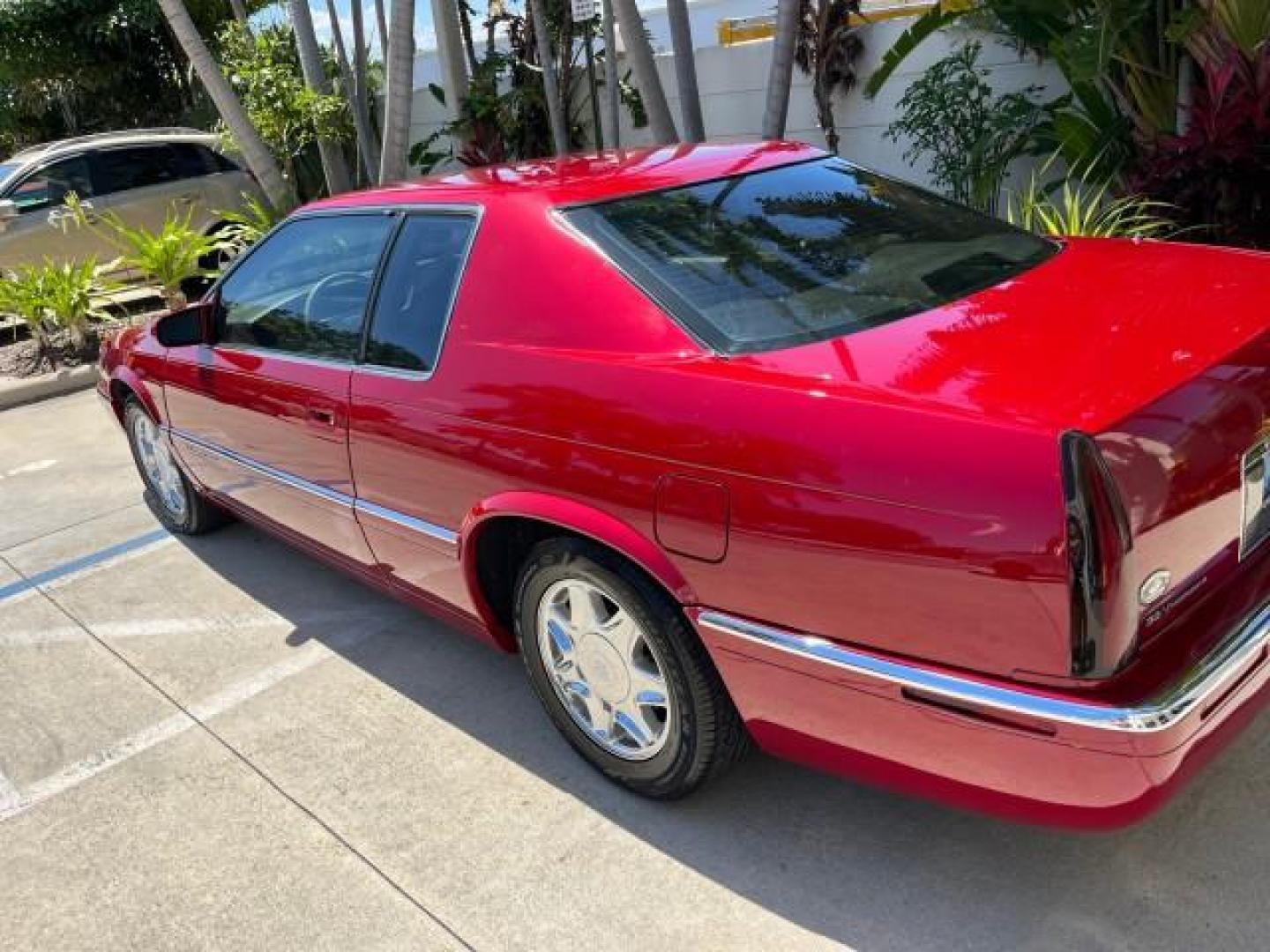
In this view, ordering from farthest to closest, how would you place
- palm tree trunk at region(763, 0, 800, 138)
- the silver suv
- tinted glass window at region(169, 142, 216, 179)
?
1. tinted glass window at region(169, 142, 216, 179)
2. the silver suv
3. palm tree trunk at region(763, 0, 800, 138)

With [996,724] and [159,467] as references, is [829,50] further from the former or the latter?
[996,724]

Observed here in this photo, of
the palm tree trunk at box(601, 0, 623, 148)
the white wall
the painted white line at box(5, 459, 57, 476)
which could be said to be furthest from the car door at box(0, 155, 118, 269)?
the white wall

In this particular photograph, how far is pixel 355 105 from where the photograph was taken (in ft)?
33.7

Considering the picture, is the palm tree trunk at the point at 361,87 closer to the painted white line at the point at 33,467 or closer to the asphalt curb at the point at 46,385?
the asphalt curb at the point at 46,385

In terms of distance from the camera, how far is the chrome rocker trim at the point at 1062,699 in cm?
190

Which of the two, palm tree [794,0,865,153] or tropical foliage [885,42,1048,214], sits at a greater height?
palm tree [794,0,865,153]

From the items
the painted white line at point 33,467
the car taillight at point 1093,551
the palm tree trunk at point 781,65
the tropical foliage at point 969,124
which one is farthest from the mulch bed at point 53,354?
the car taillight at point 1093,551

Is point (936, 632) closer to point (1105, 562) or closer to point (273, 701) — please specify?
point (1105, 562)

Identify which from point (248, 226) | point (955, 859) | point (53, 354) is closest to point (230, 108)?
point (248, 226)

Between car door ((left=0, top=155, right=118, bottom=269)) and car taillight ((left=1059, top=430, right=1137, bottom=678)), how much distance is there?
1011cm

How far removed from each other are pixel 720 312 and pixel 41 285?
7771 mm

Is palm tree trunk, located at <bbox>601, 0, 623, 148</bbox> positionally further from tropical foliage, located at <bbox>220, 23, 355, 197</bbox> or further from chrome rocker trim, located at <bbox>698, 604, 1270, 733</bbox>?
chrome rocker trim, located at <bbox>698, 604, 1270, 733</bbox>

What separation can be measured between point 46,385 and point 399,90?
138 inches

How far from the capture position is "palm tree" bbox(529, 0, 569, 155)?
335 inches
